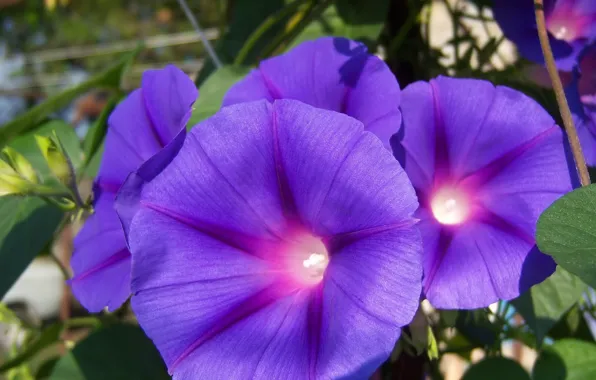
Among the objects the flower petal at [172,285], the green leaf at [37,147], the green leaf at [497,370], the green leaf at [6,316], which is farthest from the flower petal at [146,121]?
the green leaf at [497,370]

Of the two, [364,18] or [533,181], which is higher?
[364,18]

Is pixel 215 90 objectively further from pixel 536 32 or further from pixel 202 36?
pixel 536 32

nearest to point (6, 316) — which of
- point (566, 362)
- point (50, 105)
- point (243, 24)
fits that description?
point (50, 105)

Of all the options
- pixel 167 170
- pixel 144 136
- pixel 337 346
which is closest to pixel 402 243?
pixel 337 346

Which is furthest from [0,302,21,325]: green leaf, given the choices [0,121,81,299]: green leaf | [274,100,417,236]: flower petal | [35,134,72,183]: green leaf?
[274,100,417,236]: flower petal

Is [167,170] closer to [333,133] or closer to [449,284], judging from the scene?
[333,133]

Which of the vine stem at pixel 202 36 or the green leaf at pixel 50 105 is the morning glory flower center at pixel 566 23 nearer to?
the vine stem at pixel 202 36

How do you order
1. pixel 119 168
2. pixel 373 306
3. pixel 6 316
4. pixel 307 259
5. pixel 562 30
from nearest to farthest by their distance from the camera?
pixel 373 306, pixel 307 259, pixel 119 168, pixel 562 30, pixel 6 316
